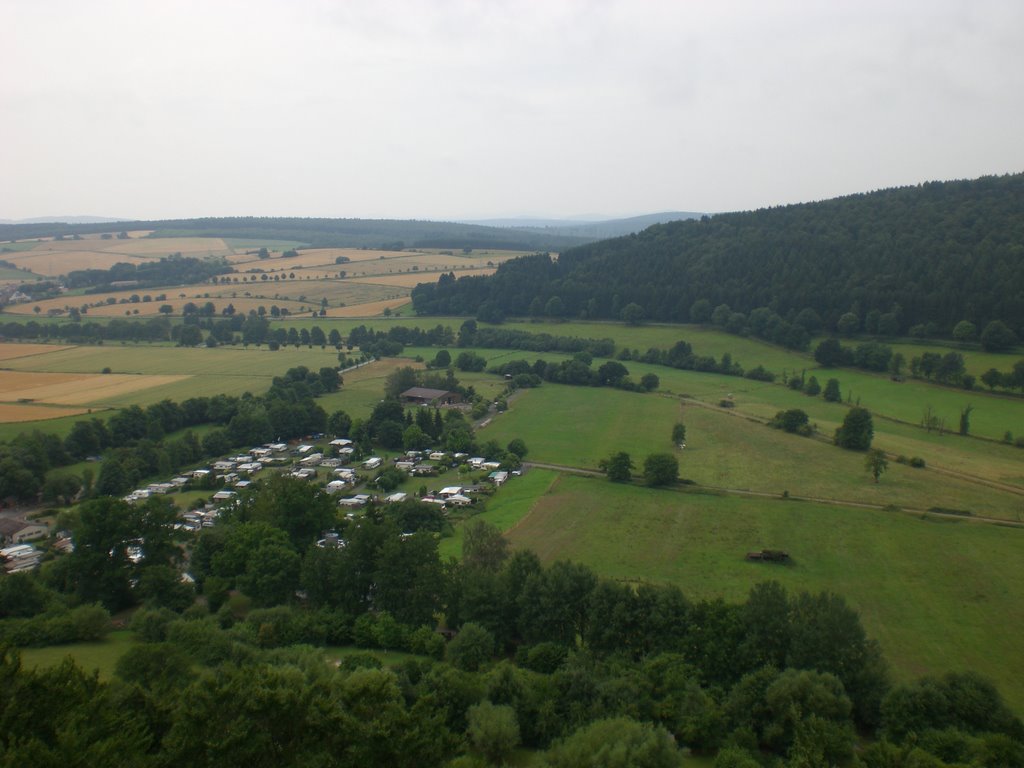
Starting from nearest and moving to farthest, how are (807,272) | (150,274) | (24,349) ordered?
1. (24,349)
2. (807,272)
3. (150,274)

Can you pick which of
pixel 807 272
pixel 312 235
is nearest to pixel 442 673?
pixel 807 272

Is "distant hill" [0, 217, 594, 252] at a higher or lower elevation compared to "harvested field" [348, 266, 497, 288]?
higher

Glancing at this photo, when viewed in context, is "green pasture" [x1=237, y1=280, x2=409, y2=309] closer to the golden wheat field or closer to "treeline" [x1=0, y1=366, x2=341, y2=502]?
the golden wheat field

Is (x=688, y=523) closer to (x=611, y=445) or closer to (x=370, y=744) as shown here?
(x=611, y=445)

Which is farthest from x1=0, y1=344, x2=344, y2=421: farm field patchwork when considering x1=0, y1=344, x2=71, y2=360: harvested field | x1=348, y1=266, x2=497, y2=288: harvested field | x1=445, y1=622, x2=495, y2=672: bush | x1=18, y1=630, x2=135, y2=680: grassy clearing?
x1=445, y1=622, x2=495, y2=672: bush

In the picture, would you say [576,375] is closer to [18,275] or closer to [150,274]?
[150,274]

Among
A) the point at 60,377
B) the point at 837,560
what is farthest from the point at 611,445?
the point at 60,377
